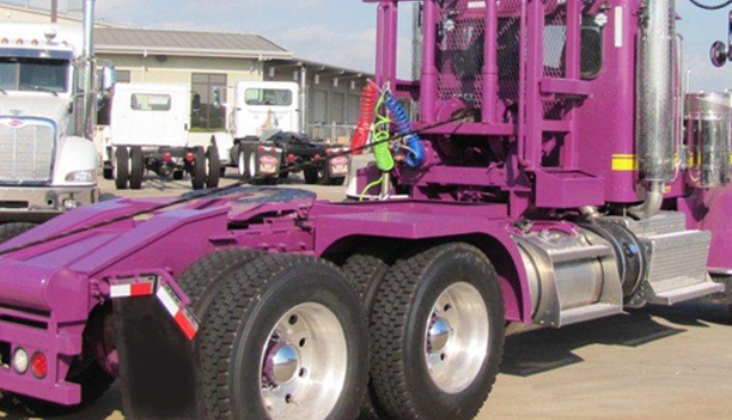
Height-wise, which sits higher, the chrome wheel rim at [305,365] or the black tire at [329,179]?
the black tire at [329,179]

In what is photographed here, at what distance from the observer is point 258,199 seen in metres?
6.30

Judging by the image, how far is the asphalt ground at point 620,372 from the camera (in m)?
6.36

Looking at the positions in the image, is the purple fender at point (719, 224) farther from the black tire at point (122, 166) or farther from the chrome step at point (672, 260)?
the black tire at point (122, 166)

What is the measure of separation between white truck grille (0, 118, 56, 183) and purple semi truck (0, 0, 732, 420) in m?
5.97

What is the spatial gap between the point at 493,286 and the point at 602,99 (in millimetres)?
2395

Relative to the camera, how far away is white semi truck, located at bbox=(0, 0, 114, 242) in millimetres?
12625

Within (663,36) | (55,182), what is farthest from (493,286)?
(55,182)

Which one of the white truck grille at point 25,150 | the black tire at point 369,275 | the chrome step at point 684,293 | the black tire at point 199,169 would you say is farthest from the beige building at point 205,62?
the black tire at point 369,275

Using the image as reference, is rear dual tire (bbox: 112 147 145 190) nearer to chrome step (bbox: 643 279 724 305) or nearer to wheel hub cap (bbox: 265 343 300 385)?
chrome step (bbox: 643 279 724 305)

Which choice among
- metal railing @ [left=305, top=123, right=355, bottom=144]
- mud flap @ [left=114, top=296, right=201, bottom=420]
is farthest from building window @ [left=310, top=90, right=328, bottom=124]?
mud flap @ [left=114, top=296, right=201, bottom=420]

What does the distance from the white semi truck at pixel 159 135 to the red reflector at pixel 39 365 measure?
2156cm

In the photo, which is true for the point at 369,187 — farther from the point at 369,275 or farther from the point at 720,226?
the point at 720,226

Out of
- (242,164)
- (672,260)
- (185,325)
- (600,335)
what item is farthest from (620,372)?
(242,164)

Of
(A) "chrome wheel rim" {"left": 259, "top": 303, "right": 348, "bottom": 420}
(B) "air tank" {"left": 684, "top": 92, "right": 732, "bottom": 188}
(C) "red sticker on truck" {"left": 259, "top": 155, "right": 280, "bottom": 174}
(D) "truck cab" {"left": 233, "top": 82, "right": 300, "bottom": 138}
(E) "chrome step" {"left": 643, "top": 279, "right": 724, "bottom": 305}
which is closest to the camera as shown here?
(A) "chrome wheel rim" {"left": 259, "top": 303, "right": 348, "bottom": 420}
